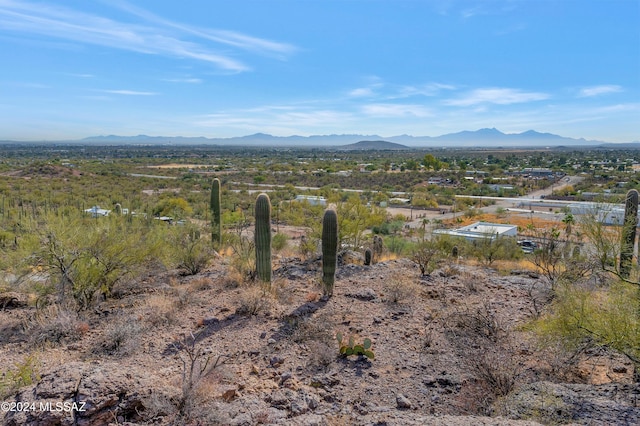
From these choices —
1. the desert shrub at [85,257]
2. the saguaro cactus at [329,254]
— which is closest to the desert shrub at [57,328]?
the desert shrub at [85,257]

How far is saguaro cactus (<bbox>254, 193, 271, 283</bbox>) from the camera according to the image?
35.6 ft

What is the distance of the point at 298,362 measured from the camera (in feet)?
24.2

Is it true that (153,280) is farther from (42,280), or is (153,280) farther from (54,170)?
(54,170)

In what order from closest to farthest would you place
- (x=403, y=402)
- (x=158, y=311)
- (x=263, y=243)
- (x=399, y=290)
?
1. (x=403, y=402)
2. (x=158, y=311)
3. (x=399, y=290)
4. (x=263, y=243)

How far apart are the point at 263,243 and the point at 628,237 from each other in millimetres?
7764

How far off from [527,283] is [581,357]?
5.66 meters

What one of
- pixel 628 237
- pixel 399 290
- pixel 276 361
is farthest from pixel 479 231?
pixel 276 361

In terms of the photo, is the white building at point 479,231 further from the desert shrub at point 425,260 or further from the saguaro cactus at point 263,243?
the saguaro cactus at point 263,243

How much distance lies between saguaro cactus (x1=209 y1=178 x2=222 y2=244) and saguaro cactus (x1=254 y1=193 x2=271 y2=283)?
5.80 metres

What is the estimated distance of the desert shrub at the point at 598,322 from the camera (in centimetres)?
598

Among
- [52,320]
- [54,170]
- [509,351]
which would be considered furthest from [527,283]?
[54,170]

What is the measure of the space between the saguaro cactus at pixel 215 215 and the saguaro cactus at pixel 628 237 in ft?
40.3

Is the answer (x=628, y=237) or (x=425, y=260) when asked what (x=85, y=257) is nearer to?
(x=425, y=260)

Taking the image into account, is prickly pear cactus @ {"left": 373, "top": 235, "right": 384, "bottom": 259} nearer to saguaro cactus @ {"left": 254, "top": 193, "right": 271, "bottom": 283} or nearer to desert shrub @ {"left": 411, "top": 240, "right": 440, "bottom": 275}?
desert shrub @ {"left": 411, "top": 240, "right": 440, "bottom": 275}
